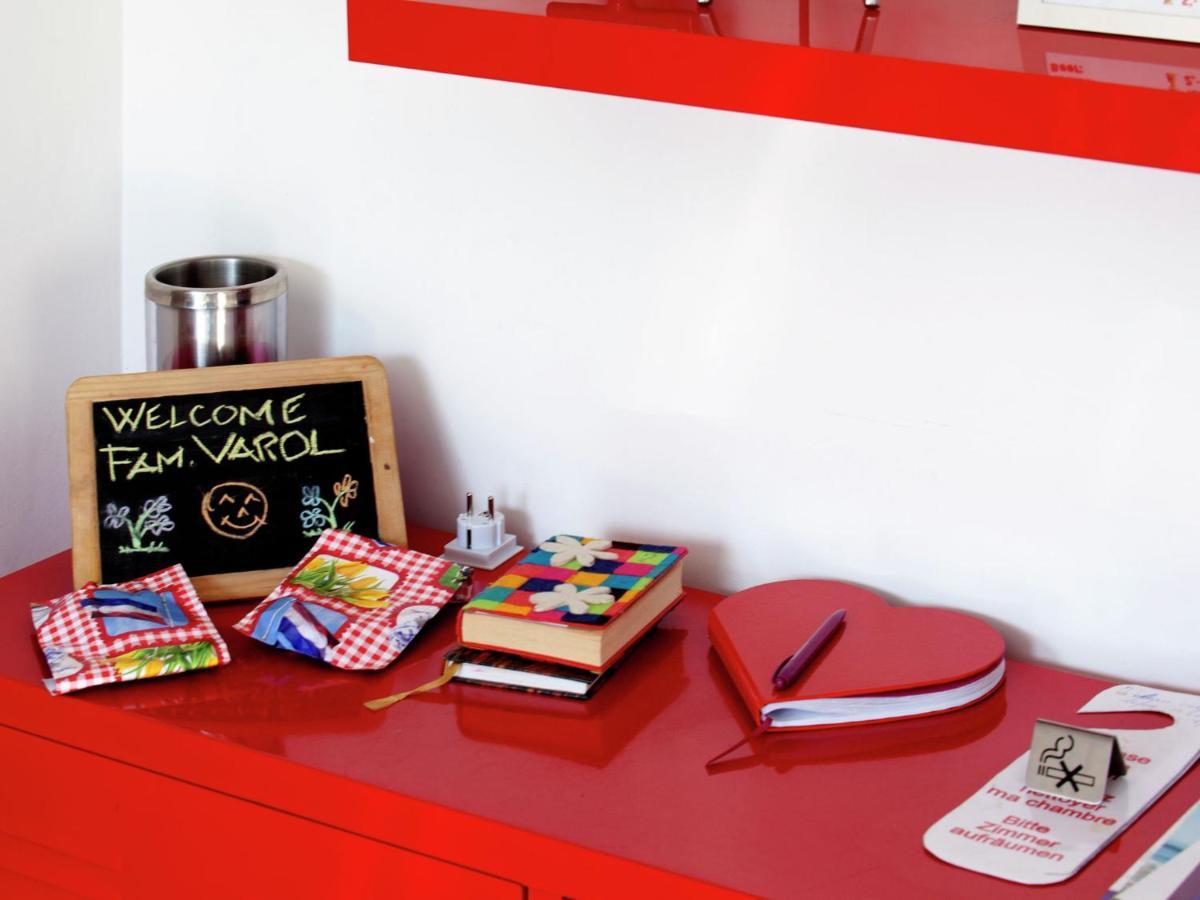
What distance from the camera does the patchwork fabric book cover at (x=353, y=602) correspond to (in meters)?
1.25

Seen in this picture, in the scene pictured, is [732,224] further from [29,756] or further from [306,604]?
[29,756]

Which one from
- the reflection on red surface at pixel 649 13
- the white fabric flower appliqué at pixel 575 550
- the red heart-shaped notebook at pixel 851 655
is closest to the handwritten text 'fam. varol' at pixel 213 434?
the white fabric flower appliqué at pixel 575 550

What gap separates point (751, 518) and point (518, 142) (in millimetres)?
447

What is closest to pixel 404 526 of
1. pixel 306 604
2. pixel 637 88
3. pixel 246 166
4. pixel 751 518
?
pixel 306 604

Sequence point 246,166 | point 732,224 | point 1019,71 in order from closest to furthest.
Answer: point 1019,71
point 732,224
point 246,166

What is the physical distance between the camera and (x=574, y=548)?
1.35 m

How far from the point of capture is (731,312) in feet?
4.43

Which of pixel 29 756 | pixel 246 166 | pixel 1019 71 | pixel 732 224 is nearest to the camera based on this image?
pixel 1019 71

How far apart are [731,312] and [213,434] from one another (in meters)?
0.52

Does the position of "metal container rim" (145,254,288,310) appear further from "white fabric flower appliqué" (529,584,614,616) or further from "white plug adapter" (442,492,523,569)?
"white fabric flower appliqué" (529,584,614,616)

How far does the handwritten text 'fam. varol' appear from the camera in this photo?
4.39 ft

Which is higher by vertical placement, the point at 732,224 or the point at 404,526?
the point at 732,224

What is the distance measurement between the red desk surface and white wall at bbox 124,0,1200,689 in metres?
0.15

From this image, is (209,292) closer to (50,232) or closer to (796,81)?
(50,232)
